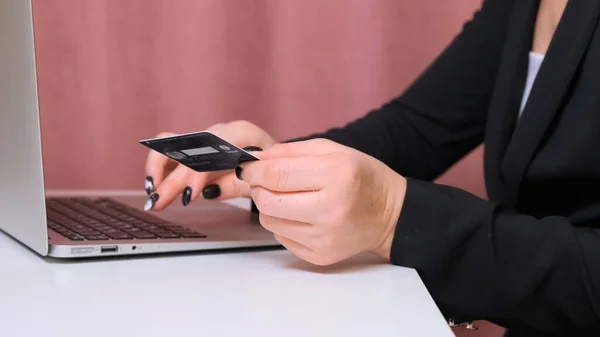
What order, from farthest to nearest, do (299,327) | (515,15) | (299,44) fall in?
(299,44) → (515,15) → (299,327)

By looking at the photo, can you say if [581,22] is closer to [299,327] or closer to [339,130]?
[339,130]

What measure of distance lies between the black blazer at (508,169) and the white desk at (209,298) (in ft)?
0.20

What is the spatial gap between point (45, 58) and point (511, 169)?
776 mm

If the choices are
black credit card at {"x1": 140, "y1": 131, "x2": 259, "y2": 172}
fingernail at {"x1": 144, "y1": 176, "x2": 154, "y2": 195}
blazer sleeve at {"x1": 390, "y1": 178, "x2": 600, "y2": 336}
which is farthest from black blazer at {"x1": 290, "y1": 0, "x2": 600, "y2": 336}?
fingernail at {"x1": 144, "y1": 176, "x2": 154, "y2": 195}

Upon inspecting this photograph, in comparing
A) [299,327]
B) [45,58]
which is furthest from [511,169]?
[45,58]

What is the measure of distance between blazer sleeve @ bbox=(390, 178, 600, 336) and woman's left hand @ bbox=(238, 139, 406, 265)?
2 cm

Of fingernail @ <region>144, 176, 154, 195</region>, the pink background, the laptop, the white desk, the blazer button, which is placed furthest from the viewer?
the pink background

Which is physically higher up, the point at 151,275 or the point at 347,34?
the point at 347,34

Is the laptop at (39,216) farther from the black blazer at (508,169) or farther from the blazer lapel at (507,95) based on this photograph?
the blazer lapel at (507,95)

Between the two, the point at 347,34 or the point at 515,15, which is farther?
the point at 347,34

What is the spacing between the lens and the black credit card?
1.78 ft

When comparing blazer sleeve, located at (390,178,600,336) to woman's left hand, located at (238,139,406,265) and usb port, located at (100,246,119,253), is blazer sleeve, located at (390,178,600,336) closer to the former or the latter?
woman's left hand, located at (238,139,406,265)

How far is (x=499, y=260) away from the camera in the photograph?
570 millimetres

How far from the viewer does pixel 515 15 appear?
0.85 meters
